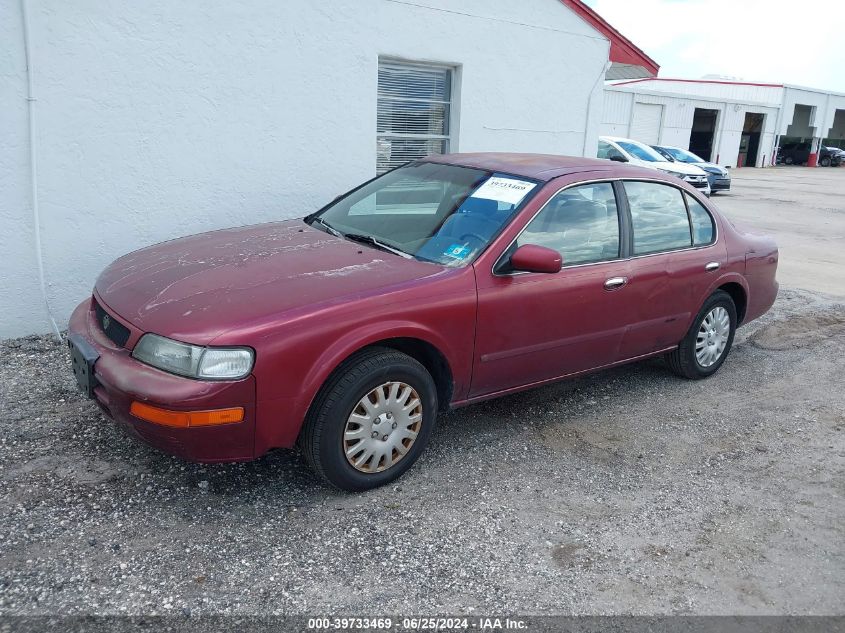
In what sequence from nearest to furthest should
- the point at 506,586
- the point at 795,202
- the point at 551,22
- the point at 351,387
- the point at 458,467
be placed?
the point at 506,586
the point at 351,387
the point at 458,467
the point at 551,22
the point at 795,202

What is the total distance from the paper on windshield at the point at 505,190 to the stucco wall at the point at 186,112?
2723mm

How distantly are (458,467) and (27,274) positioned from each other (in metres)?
3.65

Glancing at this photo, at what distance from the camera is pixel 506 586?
2.99m

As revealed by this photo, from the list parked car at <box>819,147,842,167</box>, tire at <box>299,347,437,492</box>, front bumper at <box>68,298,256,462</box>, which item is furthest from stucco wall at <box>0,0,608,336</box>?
parked car at <box>819,147,842,167</box>

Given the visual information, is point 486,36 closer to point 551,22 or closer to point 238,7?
point 551,22

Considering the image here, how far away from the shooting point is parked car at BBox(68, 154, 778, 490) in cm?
316

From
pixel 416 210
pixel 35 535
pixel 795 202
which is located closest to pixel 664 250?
pixel 416 210

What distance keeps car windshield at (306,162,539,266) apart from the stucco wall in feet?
5.62

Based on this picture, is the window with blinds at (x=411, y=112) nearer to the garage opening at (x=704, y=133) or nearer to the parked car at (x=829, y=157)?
the garage opening at (x=704, y=133)

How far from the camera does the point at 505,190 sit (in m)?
4.28

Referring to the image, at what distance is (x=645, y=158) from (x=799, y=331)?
12358 millimetres

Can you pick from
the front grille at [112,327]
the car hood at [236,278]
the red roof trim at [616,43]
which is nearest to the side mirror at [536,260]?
the car hood at [236,278]

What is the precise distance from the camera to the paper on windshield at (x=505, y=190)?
420 cm

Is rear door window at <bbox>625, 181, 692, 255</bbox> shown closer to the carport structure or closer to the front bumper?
the front bumper
